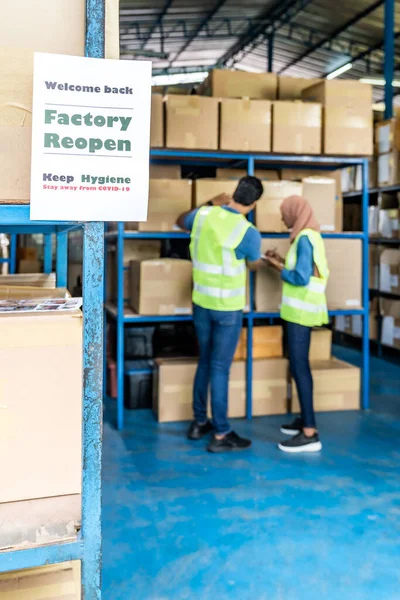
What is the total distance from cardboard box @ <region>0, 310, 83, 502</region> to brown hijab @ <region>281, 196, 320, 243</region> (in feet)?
10.2

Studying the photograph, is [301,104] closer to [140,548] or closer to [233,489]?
[233,489]

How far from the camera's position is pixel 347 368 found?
544 cm

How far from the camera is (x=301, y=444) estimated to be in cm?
442

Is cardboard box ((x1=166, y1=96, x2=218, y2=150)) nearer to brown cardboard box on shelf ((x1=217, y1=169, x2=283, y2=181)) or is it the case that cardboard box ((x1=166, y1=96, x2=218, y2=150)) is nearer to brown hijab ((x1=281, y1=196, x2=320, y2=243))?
brown cardboard box on shelf ((x1=217, y1=169, x2=283, y2=181))

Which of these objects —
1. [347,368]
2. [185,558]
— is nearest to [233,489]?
[185,558]

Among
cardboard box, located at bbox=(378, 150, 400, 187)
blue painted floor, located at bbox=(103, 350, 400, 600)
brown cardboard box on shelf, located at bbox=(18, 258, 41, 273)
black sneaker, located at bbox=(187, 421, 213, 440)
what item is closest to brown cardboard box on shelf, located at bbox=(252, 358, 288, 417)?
blue painted floor, located at bbox=(103, 350, 400, 600)

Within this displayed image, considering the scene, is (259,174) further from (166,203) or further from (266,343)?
(266,343)

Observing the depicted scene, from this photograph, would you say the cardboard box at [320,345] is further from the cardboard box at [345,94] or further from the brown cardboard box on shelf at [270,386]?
the cardboard box at [345,94]

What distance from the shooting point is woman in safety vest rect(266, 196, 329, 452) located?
14.2ft

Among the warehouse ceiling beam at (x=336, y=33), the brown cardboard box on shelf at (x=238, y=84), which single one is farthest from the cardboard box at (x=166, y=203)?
the warehouse ceiling beam at (x=336, y=33)

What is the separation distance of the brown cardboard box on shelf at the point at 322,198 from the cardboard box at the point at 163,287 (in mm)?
1261

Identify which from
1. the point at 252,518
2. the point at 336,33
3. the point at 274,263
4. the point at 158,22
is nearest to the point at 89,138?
the point at 252,518

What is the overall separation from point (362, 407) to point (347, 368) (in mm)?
435

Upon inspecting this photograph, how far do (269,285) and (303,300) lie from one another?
0.93 m
